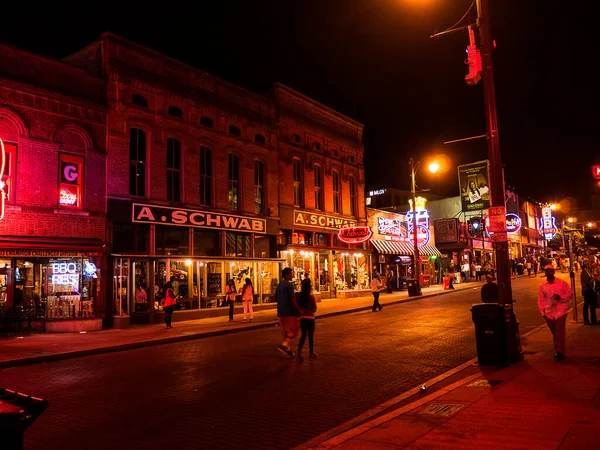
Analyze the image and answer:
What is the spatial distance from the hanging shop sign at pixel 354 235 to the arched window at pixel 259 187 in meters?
6.05

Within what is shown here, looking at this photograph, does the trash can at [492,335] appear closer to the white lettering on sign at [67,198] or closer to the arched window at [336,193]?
the white lettering on sign at [67,198]

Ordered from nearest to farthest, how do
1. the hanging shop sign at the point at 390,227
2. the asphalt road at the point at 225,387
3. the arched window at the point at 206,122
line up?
the asphalt road at the point at 225,387
the arched window at the point at 206,122
the hanging shop sign at the point at 390,227

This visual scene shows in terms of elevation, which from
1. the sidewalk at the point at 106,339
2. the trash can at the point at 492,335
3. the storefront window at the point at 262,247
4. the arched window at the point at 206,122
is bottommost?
the sidewalk at the point at 106,339

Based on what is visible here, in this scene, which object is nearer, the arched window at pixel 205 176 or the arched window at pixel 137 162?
the arched window at pixel 137 162

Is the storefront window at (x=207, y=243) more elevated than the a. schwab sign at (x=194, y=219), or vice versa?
the a. schwab sign at (x=194, y=219)

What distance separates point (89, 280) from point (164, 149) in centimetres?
662

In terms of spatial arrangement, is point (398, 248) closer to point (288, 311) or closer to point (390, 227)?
point (390, 227)

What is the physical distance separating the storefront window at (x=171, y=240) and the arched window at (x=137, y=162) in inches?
70.6

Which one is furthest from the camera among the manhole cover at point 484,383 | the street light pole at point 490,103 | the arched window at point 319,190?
the arched window at point 319,190

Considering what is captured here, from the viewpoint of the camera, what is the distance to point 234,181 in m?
26.0

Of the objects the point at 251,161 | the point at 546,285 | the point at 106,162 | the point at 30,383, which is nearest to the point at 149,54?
the point at 106,162

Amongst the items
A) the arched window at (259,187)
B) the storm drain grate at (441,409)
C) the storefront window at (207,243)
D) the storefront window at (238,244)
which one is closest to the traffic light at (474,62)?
the storm drain grate at (441,409)

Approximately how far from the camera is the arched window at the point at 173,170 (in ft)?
74.8

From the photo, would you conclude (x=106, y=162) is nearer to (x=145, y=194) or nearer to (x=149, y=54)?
(x=145, y=194)
